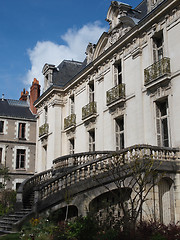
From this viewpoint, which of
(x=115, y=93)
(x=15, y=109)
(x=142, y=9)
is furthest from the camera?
(x=15, y=109)

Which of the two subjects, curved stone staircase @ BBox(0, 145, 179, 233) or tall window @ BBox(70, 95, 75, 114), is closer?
curved stone staircase @ BBox(0, 145, 179, 233)

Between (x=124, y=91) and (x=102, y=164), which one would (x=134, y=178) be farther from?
(x=124, y=91)

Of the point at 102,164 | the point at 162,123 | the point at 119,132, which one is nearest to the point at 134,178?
the point at 102,164

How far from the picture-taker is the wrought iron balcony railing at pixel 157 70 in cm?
1292

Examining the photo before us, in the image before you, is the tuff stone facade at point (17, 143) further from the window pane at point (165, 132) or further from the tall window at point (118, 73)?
the window pane at point (165, 132)

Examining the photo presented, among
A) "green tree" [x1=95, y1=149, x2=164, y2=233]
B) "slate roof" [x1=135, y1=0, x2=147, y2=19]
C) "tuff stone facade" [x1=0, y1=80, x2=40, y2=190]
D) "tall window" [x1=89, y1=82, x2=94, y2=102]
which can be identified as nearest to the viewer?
"green tree" [x1=95, y1=149, x2=164, y2=233]

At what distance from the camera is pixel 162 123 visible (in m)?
13.4

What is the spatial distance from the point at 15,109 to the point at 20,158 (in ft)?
16.3

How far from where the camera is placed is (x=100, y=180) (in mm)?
11188

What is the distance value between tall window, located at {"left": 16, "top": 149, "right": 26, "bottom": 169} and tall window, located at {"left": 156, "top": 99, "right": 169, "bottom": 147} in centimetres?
1820

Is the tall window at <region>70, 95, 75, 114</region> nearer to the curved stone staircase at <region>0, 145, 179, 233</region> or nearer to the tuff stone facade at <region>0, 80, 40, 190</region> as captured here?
Result: the curved stone staircase at <region>0, 145, 179, 233</region>

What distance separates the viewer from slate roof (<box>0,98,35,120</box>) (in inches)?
1185

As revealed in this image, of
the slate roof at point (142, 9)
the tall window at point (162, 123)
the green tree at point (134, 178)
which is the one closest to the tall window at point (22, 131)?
the slate roof at point (142, 9)

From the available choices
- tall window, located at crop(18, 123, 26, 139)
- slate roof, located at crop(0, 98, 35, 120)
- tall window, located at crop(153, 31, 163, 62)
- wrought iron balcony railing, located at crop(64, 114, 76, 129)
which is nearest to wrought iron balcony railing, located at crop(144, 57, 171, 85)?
tall window, located at crop(153, 31, 163, 62)
